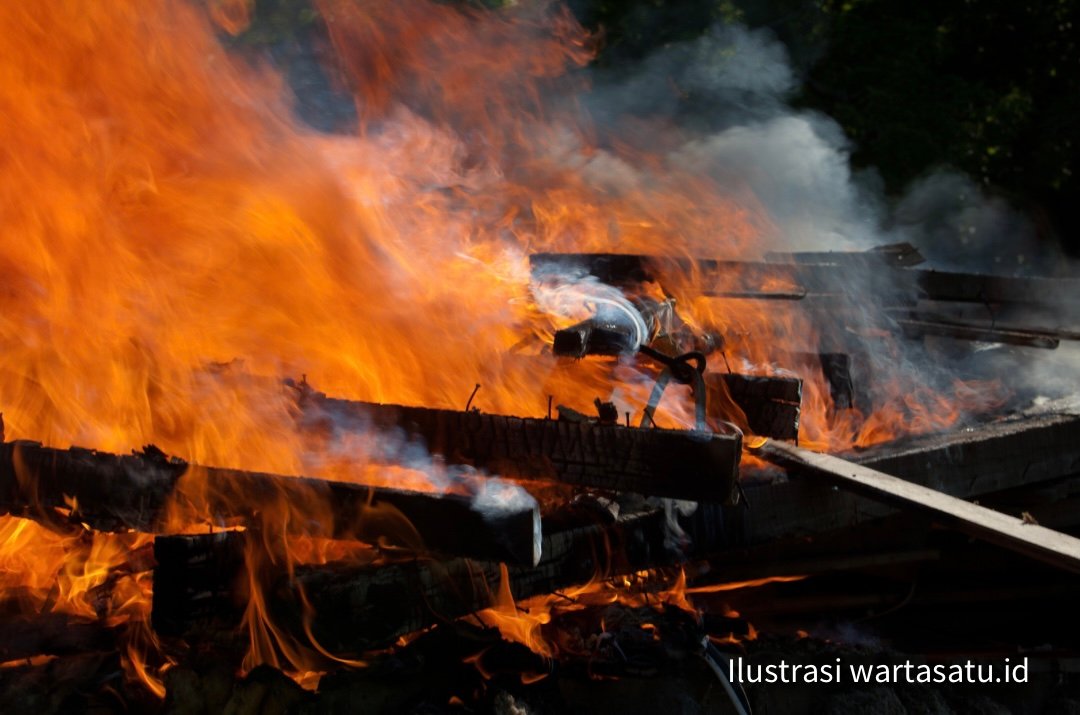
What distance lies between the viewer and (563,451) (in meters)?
3.38

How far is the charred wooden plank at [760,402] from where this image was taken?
407cm

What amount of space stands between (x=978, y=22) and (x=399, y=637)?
501 inches

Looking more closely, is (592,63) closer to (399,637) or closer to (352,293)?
A: (352,293)

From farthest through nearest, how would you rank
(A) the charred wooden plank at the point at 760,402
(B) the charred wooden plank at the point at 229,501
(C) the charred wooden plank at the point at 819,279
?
(C) the charred wooden plank at the point at 819,279 < (A) the charred wooden plank at the point at 760,402 < (B) the charred wooden plank at the point at 229,501

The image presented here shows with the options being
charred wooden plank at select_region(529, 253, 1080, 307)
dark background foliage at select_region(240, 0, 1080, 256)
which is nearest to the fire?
charred wooden plank at select_region(529, 253, 1080, 307)

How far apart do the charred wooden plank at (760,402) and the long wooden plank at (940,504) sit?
106 mm

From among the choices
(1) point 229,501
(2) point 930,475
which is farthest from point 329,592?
(2) point 930,475

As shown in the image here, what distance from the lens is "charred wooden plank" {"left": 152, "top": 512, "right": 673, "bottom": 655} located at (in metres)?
3.03

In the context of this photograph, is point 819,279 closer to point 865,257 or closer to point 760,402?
point 865,257

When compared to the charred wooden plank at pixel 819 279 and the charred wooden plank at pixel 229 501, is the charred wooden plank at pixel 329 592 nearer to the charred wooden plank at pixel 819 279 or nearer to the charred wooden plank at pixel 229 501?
the charred wooden plank at pixel 229 501

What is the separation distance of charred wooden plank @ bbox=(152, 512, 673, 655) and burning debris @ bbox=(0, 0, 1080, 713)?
0.04ft

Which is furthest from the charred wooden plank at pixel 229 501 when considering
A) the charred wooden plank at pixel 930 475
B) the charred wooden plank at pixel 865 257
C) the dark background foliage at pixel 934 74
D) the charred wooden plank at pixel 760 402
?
the dark background foliage at pixel 934 74

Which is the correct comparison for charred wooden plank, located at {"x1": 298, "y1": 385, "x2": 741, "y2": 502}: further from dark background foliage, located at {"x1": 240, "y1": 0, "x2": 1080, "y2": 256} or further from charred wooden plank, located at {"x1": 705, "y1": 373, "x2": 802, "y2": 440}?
dark background foliage, located at {"x1": 240, "y1": 0, "x2": 1080, "y2": 256}

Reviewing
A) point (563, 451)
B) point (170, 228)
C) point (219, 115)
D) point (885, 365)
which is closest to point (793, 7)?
point (885, 365)
